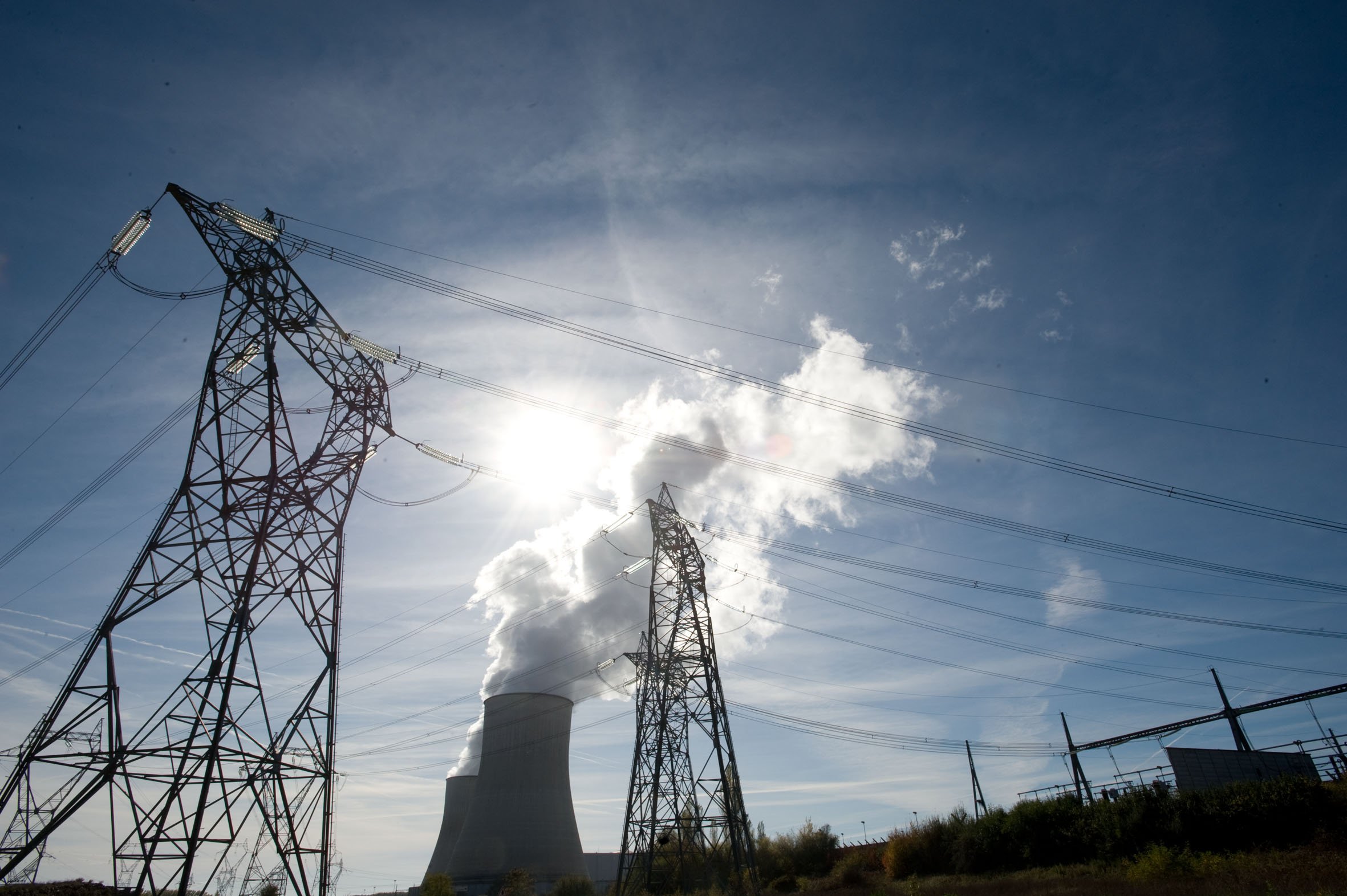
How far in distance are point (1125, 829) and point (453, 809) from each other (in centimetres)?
4119

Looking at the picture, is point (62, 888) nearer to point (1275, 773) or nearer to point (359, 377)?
→ point (359, 377)

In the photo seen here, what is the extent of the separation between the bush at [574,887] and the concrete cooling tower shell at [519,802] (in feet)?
12.1

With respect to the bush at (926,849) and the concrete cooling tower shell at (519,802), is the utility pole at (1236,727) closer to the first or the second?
the bush at (926,849)

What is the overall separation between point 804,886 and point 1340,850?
1948 cm

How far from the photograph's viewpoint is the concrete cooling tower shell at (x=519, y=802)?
128ft

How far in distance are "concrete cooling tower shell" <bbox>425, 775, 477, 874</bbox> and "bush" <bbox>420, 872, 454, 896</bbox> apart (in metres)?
5.88

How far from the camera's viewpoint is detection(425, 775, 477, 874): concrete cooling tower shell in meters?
46.1

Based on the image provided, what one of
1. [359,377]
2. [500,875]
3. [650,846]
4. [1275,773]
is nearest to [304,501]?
[359,377]

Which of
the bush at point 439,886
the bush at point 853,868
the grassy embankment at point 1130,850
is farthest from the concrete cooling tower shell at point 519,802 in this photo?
the bush at point 853,868

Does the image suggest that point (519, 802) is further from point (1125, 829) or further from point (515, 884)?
point (1125, 829)

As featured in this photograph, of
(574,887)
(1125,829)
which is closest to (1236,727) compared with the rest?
(1125,829)

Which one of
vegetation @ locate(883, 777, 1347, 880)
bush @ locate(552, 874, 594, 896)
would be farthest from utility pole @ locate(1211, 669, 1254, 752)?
bush @ locate(552, 874, 594, 896)

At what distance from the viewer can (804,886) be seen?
31.4m

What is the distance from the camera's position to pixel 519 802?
130 feet
